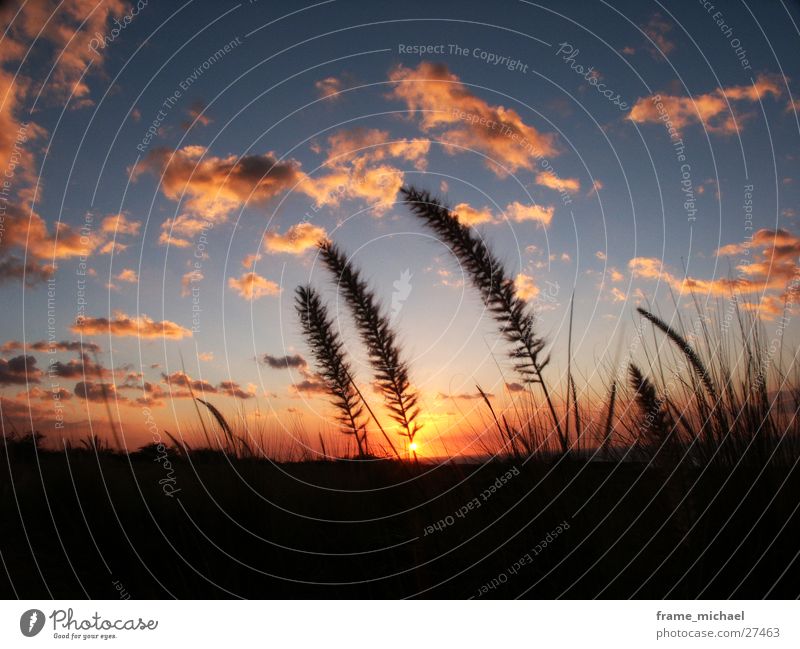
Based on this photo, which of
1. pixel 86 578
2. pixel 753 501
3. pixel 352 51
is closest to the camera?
pixel 753 501

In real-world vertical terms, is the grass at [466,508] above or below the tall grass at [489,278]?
below

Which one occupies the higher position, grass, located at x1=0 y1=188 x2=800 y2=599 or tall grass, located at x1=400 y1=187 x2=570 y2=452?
tall grass, located at x1=400 y1=187 x2=570 y2=452

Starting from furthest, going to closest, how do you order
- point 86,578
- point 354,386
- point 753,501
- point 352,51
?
point 352,51 < point 354,386 < point 86,578 < point 753,501

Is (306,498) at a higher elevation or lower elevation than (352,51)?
lower

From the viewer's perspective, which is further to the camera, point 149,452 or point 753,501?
point 149,452

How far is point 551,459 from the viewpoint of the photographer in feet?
6.33

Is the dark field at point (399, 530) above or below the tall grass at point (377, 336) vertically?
below

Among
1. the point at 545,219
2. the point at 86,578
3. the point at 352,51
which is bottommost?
the point at 86,578

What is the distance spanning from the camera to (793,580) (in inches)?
77.0

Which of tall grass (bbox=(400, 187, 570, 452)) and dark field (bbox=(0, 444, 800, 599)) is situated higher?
tall grass (bbox=(400, 187, 570, 452))
